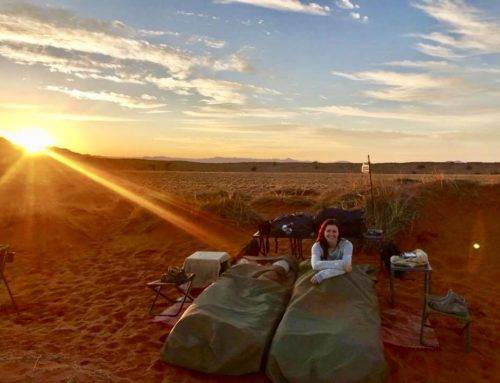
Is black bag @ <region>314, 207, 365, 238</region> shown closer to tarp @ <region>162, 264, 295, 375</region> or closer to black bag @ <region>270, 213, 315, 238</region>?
black bag @ <region>270, 213, 315, 238</region>

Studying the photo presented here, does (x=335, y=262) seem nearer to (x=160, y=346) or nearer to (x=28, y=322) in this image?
(x=160, y=346)

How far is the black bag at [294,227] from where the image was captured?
28.1 ft

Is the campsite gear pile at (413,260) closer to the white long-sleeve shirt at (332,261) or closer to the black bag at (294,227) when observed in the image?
the white long-sleeve shirt at (332,261)

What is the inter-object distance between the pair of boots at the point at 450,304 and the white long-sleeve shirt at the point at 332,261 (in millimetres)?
1128

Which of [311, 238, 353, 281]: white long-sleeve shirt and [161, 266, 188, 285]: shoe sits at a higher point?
[311, 238, 353, 281]: white long-sleeve shirt

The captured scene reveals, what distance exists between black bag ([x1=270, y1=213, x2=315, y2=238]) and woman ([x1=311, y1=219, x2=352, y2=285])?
2.21 metres

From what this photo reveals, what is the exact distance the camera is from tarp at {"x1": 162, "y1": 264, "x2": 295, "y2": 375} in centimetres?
483

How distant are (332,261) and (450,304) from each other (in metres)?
1.50

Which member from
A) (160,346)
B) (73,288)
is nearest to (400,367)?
(160,346)

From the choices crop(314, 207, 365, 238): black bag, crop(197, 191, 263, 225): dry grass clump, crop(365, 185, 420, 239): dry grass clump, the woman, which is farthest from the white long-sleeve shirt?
crop(197, 191, 263, 225): dry grass clump

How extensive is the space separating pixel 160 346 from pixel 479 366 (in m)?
3.76

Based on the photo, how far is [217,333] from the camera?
4.94 m

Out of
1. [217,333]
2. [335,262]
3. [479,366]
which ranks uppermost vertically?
[335,262]

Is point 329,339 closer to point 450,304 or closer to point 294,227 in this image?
point 450,304
